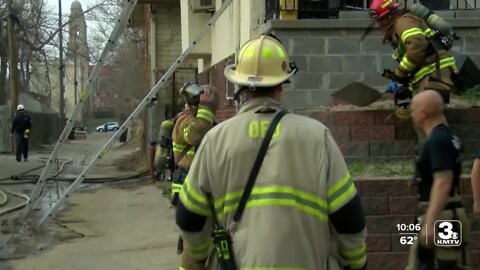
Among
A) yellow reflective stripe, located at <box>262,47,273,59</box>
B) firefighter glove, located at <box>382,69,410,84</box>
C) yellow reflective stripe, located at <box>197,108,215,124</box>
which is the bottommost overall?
yellow reflective stripe, located at <box>197,108,215,124</box>

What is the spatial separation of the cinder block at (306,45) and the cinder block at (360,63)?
37 cm

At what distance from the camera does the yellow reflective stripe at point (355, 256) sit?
2.88m

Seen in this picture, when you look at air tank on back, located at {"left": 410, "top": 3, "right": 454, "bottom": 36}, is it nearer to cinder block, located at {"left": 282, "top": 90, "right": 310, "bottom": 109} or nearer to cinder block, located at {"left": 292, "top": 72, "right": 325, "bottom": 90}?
cinder block, located at {"left": 292, "top": 72, "right": 325, "bottom": 90}

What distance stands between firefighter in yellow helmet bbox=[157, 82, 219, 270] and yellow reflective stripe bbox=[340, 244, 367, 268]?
2796mm

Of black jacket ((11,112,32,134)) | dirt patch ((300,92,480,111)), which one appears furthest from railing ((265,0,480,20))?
black jacket ((11,112,32,134))

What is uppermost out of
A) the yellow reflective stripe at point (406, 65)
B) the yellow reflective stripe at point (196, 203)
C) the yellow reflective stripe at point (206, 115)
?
the yellow reflective stripe at point (406, 65)

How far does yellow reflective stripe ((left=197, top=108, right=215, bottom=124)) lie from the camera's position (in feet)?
18.7

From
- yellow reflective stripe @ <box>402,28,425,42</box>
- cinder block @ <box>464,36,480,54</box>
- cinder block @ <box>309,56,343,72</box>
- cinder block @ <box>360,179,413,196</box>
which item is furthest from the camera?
cinder block @ <box>464,36,480,54</box>

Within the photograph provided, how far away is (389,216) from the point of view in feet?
20.0

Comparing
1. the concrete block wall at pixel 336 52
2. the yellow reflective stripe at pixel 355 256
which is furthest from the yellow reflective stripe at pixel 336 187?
the concrete block wall at pixel 336 52

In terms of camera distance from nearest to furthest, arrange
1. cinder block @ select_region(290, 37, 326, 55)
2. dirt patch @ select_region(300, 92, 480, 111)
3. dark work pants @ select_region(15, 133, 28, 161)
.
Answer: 1. dirt patch @ select_region(300, 92, 480, 111)
2. cinder block @ select_region(290, 37, 326, 55)
3. dark work pants @ select_region(15, 133, 28, 161)

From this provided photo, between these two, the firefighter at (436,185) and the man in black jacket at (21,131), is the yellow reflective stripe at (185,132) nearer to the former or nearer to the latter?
the firefighter at (436,185)

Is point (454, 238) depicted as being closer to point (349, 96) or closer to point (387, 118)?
point (387, 118)

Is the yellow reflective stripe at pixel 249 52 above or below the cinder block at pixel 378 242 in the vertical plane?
above
